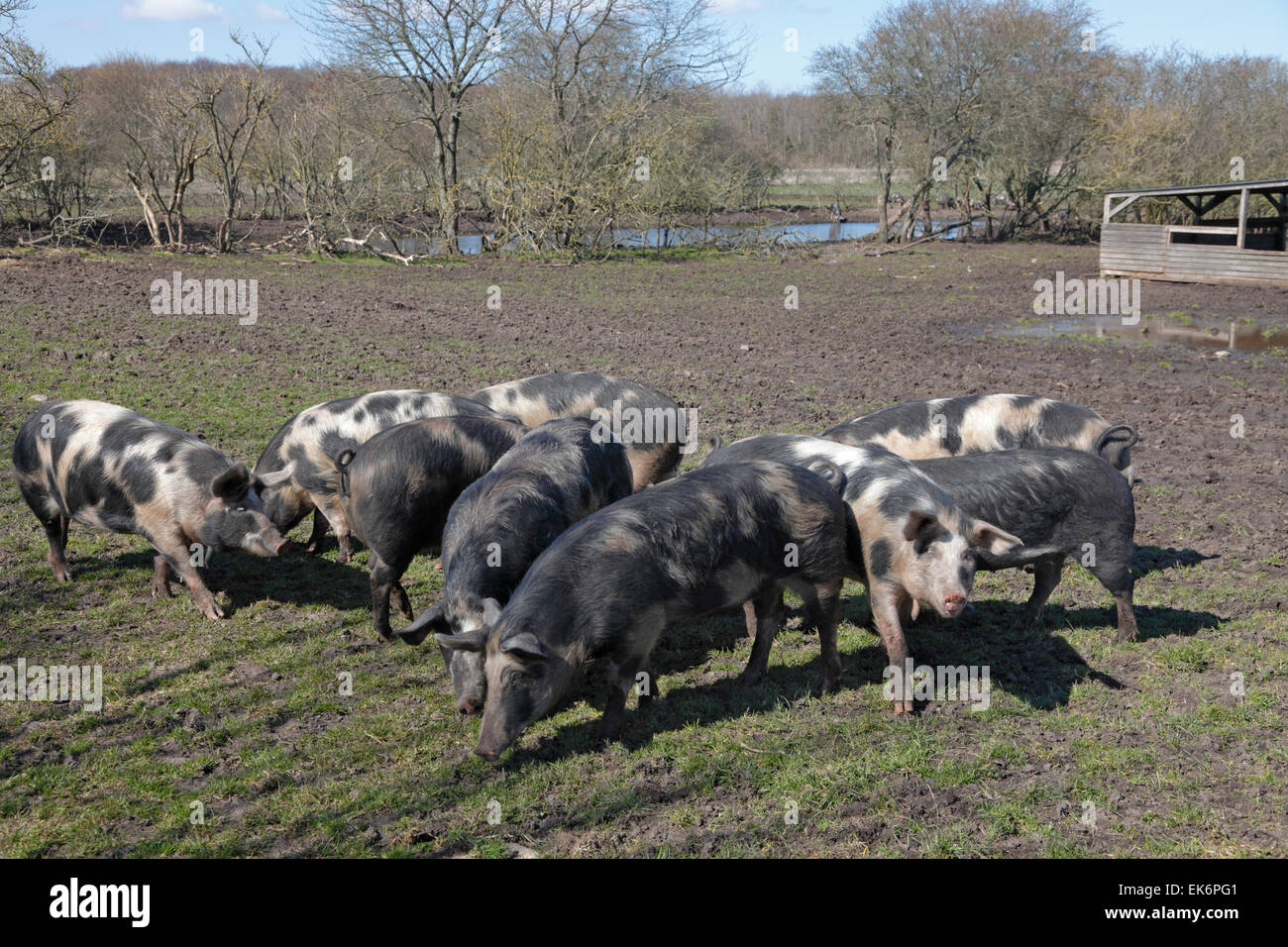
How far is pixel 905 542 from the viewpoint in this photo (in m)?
5.14

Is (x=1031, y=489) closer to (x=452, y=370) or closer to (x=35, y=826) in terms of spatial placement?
(x=35, y=826)

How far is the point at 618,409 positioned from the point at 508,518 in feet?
8.34

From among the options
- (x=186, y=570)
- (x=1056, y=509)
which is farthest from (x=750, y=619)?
(x=186, y=570)

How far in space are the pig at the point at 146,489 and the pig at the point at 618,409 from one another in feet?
6.16

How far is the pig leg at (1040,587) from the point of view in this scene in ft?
19.6

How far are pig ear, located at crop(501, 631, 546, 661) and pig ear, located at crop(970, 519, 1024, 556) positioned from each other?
7.71 ft

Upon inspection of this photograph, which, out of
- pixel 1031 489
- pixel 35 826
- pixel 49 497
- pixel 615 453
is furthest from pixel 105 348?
pixel 1031 489

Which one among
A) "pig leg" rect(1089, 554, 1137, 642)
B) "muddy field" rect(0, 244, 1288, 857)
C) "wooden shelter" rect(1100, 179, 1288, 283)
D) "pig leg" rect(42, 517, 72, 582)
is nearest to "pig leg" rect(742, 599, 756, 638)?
"muddy field" rect(0, 244, 1288, 857)

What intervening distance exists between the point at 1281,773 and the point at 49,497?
7.09 metres

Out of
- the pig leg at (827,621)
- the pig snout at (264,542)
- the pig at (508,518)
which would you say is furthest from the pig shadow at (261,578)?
the pig leg at (827,621)

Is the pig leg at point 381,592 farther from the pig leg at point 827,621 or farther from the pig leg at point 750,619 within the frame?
Result: the pig leg at point 827,621

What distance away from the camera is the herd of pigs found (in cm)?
459

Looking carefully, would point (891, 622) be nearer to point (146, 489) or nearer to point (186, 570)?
point (186, 570)

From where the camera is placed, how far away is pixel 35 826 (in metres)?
3.96
